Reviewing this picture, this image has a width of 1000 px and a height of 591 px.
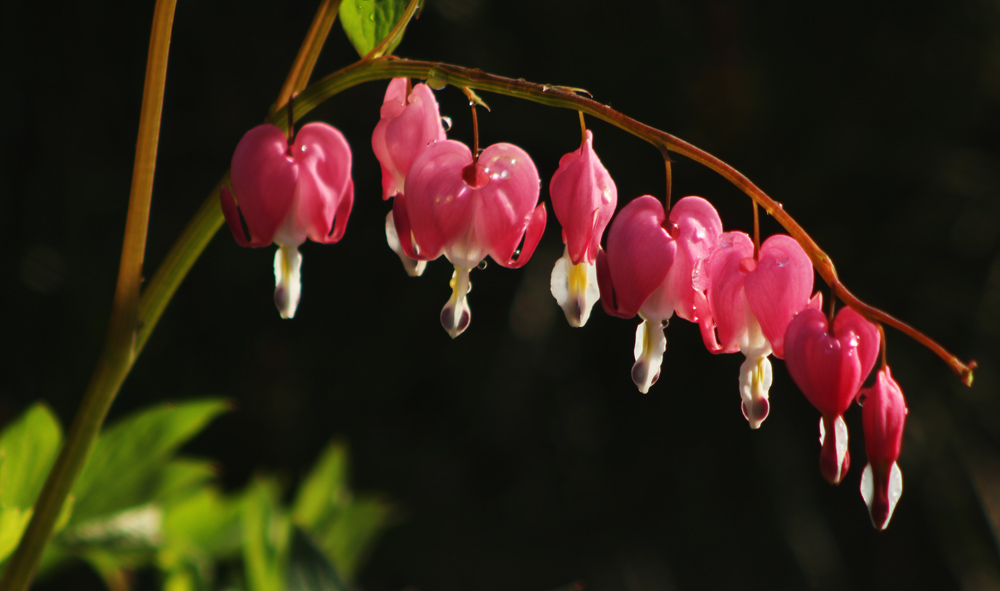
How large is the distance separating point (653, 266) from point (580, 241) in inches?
1.7

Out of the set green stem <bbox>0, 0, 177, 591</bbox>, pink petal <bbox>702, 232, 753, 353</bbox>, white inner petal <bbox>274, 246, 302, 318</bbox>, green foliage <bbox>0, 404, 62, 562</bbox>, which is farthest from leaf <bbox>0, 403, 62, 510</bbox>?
pink petal <bbox>702, 232, 753, 353</bbox>

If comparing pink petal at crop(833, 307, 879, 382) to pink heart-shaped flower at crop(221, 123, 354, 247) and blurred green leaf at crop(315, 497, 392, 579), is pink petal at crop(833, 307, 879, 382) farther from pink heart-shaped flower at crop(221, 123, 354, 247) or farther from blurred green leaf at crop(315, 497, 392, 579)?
blurred green leaf at crop(315, 497, 392, 579)

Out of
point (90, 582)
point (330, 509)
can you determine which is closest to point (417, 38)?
point (330, 509)

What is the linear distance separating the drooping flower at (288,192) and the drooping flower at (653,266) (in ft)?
0.51

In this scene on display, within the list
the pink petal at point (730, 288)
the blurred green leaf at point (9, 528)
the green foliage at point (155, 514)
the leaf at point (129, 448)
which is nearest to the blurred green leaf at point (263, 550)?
the green foliage at point (155, 514)

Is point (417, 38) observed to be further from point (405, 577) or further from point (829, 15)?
point (405, 577)

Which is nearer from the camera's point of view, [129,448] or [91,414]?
[91,414]

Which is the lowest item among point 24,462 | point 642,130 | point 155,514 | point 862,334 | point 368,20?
point 155,514

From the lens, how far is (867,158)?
1.72 m

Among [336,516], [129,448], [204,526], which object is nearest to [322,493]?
[336,516]

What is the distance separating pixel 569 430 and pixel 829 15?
1228 millimetres

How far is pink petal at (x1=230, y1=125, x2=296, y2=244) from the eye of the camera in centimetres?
38

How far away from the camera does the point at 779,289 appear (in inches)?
15.3

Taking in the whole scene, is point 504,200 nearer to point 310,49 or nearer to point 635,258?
point 635,258
